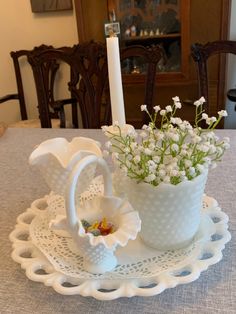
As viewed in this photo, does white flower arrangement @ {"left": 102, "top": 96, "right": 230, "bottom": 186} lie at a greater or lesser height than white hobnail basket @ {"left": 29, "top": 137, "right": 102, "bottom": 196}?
greater

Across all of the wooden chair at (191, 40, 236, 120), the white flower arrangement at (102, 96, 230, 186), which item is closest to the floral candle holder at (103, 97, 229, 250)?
the white flower arrangement at (102, 96, 230, 186)

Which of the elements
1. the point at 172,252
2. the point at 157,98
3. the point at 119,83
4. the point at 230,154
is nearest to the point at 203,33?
the point at 157,98

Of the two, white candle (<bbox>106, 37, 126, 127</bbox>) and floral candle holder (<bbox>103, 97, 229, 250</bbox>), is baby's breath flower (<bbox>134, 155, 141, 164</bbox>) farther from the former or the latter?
white candle (<bbox>106, 37, 126, 127</bbox>)

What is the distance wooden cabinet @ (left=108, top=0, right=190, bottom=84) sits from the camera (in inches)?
82.2

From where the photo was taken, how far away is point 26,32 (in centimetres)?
251

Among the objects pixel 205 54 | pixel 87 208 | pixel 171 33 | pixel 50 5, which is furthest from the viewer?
pixel 50 5

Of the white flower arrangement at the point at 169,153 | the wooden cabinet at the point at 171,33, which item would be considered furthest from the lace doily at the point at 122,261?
the wooden cabinet at the point at 171,33

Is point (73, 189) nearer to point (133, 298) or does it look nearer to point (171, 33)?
point (133, 298)

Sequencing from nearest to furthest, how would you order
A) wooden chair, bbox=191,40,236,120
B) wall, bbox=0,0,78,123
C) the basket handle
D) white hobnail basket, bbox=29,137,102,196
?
the basket handle < white hobnail basket, bbox=29,137,102,196 < wooden chair, bbox=191,40,236,120 < wall, bbox=0,0,78,123

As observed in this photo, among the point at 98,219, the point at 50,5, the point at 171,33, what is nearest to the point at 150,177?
the point at 98,219

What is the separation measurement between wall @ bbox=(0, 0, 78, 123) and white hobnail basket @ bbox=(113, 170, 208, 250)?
6.64 ft

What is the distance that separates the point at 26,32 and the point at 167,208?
7.40ft

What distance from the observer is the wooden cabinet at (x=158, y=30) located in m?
2.09

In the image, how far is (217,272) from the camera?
585 millimetres
